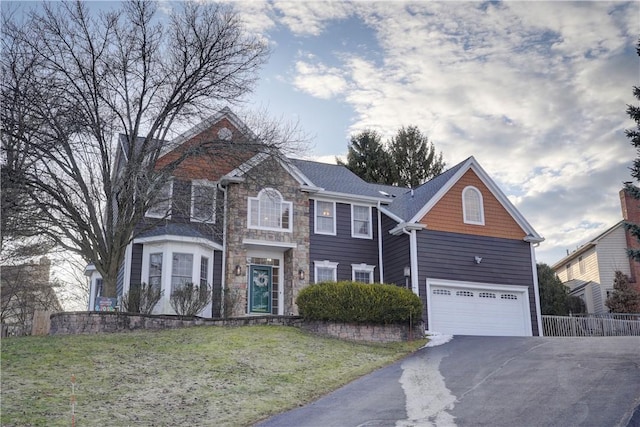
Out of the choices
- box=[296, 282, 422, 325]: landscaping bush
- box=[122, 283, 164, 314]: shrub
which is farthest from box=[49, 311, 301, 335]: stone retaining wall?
box=[296, 282, 422, 325]: landscaping bush

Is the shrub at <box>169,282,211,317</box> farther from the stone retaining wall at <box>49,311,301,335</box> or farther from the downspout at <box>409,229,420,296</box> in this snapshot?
the downspout at <box>409,229,420,296</box>

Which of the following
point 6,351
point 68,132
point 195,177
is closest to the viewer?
point 6,351

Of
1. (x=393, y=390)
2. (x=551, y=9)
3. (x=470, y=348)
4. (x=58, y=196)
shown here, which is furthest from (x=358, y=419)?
(x=551, y=9)

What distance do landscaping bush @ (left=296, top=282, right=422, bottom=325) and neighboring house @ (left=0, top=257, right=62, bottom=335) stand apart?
1294 cm

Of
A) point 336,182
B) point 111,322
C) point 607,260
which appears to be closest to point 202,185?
point 111,322

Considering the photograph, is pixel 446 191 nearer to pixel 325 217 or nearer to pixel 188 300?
pixel 325 217

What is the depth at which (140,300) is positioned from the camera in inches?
799

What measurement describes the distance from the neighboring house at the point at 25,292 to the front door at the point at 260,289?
9.58 meters

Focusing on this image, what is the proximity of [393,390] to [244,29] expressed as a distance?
461 inches

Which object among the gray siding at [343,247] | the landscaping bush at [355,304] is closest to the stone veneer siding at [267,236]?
the gray siding at [343,247]

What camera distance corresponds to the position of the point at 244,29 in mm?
19875

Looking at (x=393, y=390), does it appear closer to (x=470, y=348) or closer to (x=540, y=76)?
(x=470, y=348)

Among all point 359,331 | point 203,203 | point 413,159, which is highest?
point 413,159

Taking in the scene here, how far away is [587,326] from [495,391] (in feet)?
51.2
